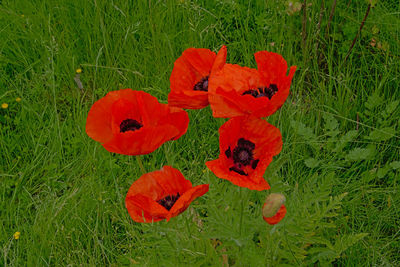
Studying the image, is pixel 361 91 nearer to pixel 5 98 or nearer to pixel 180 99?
pixel 180 99

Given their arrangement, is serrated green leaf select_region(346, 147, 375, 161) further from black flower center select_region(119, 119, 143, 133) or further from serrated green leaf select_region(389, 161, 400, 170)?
black flower center select_region(119, 119, 143, 133)

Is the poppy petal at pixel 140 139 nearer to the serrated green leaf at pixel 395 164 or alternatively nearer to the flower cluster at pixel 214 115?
the flower cluster at pixel 214 115

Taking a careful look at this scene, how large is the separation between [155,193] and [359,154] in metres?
1.29

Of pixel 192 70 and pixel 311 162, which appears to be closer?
pixel 192 70

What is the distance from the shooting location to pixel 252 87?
4.13ft

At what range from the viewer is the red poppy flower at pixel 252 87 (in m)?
1.05

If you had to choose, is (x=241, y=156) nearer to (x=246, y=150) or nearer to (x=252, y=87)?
(x=246, y=150)

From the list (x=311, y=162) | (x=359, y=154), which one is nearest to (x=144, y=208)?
(x=311, y=162)

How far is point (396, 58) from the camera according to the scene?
8.38ft

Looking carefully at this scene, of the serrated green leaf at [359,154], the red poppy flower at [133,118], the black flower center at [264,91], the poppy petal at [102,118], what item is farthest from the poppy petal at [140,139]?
the serrated green leaf at [359,154]

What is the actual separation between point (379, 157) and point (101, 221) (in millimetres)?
1473

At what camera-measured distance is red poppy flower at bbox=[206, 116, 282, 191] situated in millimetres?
1129

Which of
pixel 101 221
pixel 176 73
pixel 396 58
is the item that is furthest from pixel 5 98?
pixel 396 58

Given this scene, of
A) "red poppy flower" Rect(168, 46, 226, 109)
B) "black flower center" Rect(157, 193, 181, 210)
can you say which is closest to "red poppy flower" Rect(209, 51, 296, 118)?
"red poppy flower" Rect(168, 46, 226, 109)
